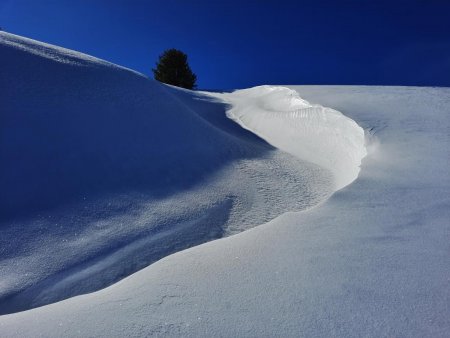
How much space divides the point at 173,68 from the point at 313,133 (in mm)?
12542

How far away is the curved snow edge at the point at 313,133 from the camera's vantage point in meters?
3.10

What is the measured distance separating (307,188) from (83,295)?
1.87m

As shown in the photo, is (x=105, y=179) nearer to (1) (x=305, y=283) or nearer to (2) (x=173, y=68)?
(1) (x=305, y=283)

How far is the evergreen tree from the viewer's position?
15102 millimetres

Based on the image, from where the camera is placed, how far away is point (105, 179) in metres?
2.38

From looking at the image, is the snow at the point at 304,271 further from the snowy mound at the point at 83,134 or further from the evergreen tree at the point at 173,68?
the evergreen tree at the point at 173,68

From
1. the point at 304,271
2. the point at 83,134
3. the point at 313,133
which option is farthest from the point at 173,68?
the point at 304,271

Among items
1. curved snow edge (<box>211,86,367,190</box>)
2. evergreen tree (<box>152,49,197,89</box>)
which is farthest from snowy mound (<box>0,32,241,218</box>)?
evergreen tree (<box>152,49,197,89</box>)

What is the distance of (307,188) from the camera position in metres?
2.60

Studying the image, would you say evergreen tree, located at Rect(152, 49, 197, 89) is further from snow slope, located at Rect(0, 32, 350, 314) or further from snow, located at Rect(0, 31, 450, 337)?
snow, located at Rect(0, 31, 450, 337)

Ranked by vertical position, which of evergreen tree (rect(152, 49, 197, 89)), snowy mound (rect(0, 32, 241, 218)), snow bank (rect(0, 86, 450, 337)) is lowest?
snow bank (rect(0, 86, 450, 337))

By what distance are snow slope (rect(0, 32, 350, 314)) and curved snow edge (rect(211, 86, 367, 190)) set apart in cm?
24

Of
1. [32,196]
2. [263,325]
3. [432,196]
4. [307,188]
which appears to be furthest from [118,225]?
[432,196]

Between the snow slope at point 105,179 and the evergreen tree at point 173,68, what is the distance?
11544mm
